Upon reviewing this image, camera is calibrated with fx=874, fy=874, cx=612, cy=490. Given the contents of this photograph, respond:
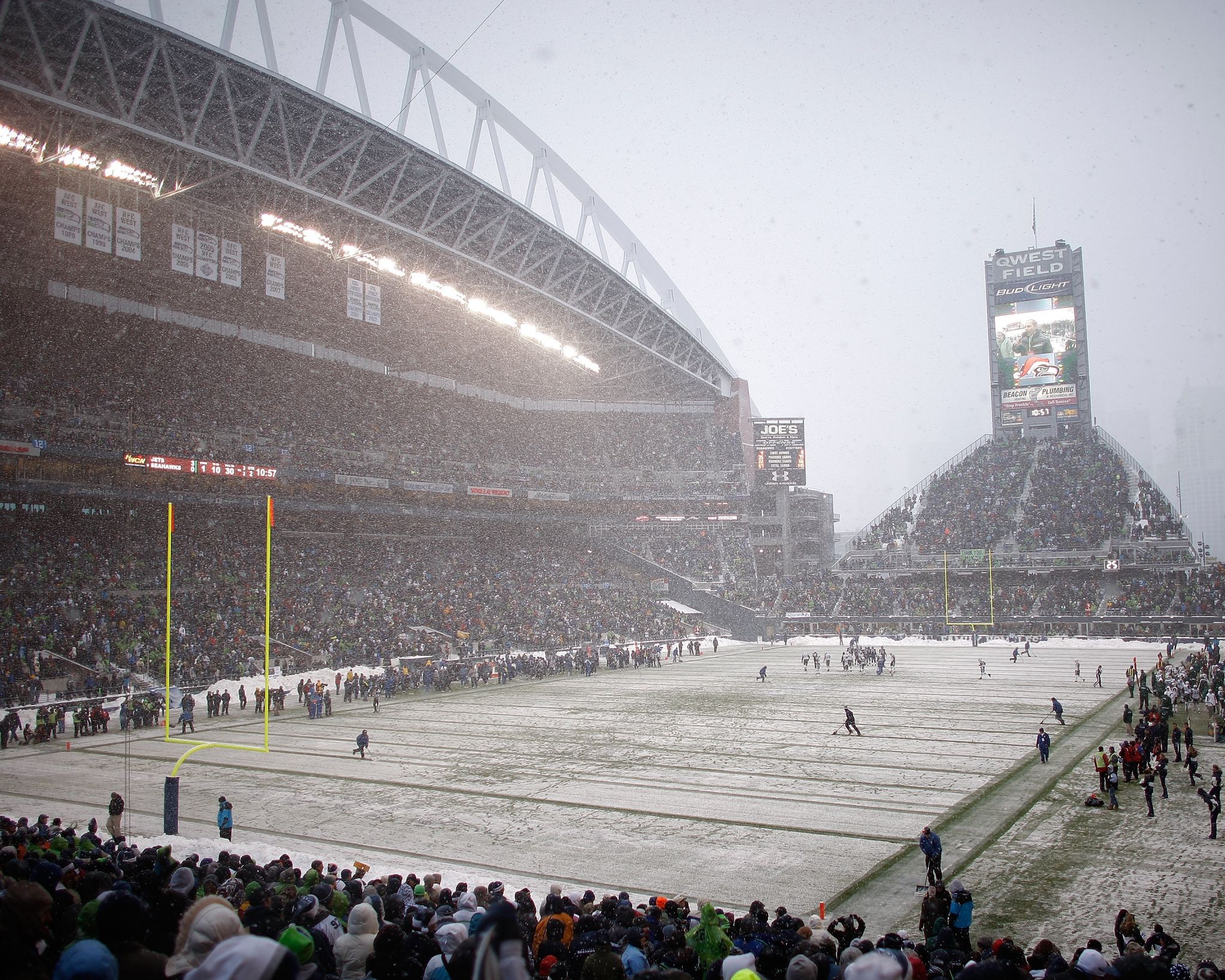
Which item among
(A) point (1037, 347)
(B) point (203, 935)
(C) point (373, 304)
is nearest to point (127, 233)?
(C) point (373, 304)

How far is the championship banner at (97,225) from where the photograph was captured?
3123 cm

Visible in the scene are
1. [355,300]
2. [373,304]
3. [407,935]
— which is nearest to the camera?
[407,935]

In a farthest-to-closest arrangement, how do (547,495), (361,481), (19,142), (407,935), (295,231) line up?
(547,495)
(361,481)
(295,231)
(19,142)
(407,935)

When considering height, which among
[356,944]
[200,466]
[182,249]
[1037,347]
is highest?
[1037,347]

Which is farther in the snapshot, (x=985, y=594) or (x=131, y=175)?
(x=985, y=594)

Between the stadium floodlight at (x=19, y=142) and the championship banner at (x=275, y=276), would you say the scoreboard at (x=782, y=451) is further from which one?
the stadium floodlight at (x=19, y=142)

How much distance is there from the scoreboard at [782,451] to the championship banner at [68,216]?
160 feet

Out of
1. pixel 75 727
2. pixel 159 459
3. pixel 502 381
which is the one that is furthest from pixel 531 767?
pixel 502 381

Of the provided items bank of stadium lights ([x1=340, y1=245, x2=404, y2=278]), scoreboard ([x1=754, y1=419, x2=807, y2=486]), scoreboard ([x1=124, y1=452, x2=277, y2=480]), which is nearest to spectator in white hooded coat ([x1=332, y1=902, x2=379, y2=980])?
scoreboard ([x1=124, y1=452, x2=277, y2=480])

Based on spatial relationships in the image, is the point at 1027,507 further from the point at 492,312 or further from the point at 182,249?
the point at 182,249

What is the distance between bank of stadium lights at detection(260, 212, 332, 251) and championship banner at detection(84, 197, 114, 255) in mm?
5627

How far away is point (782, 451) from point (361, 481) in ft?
116

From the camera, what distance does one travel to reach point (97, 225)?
31547mm

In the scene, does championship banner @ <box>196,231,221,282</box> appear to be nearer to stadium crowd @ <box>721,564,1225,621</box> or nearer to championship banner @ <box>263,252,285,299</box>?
championship banner @ <box>263,252,285,299</box>
